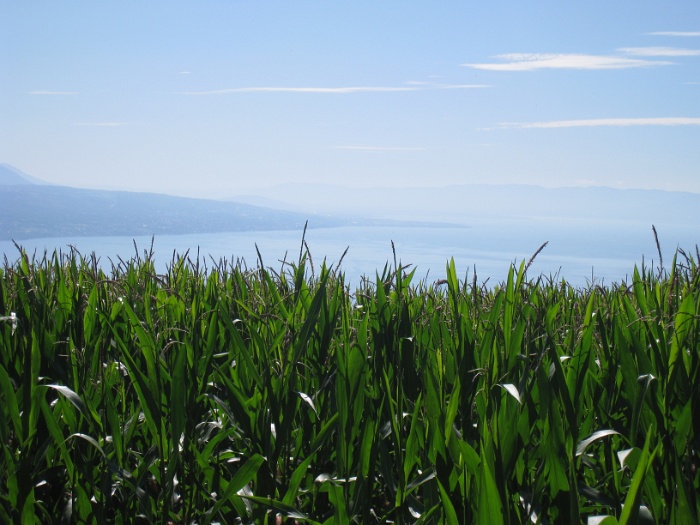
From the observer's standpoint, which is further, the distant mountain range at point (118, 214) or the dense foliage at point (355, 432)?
the distant mountain range at point (118, 214)

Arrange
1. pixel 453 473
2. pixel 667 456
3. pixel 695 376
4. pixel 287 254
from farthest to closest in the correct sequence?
pixel 287 254
pixel 695 376
pixel 667 456
pixel 453 473

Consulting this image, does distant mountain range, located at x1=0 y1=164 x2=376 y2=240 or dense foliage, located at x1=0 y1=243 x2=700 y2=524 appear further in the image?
distant mountain range, located at x1=0 y1=164 x2=376 y2=240

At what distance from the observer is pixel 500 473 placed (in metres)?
1.36

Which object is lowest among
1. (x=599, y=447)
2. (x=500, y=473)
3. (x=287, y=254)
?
(x=599, y=447)

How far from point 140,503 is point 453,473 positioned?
80cm

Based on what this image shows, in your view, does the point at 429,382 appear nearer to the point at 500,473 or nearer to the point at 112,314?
the point at 500,473

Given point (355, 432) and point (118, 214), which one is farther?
point (118, 214)

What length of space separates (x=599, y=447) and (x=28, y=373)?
1.66 metres

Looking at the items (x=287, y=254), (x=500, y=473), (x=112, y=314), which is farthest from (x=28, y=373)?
(x=287, y=254)

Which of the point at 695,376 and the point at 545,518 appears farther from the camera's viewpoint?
the point at 695,376

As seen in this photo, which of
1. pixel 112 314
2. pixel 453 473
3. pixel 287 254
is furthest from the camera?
pixel 287 254

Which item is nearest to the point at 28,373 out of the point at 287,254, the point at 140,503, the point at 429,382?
the point at 140,503

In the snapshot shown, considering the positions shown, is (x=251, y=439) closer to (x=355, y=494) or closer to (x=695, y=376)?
(x=355, y=494)

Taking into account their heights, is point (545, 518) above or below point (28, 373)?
below
